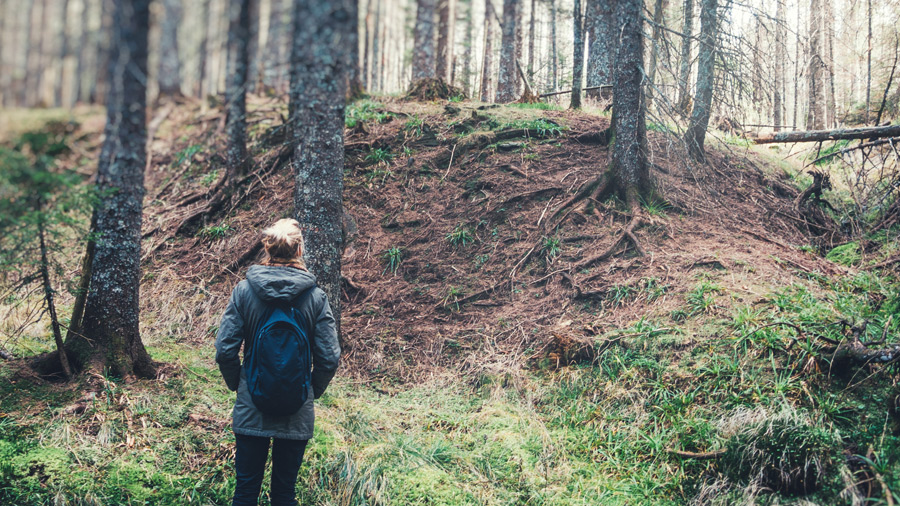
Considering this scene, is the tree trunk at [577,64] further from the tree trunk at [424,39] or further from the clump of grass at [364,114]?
the clump of grass at [364,114]

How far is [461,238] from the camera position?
7.94 metres

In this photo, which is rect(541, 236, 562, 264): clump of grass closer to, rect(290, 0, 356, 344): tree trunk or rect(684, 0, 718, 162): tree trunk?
rect(684, 0, 718, 162): tree trunk

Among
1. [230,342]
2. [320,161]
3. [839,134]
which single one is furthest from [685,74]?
[230,342]

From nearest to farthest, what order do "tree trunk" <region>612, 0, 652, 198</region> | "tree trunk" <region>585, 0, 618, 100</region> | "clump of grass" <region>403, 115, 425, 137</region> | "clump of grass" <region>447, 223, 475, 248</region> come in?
"tree trunk" <region>612, 0, 652, 198</region> → "clump of grass" <region>447, 223, 475, 248</region> → "clump of grass" <region>403, 115, 425, 137</region> → "tree trunk" <region>585, 0, 618, 100</region>

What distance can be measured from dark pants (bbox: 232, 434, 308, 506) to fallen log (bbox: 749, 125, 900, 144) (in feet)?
27.0

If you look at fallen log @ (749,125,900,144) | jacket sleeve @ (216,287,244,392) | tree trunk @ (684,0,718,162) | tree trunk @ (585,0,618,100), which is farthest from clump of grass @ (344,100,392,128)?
fallen log @ (749,125,900,144)

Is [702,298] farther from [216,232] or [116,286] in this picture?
[216,232]

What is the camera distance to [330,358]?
334 centimetres

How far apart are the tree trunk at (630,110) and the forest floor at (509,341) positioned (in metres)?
0.52

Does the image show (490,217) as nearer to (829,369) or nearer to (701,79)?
(701,79)

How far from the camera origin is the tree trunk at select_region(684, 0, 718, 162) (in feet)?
22.8

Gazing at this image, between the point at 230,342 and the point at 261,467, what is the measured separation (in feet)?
2.70

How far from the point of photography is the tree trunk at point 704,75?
6.95 m

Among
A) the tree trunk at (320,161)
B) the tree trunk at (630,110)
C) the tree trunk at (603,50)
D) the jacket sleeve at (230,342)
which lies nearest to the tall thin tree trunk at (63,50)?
the jacket sleeve at (230,342)
